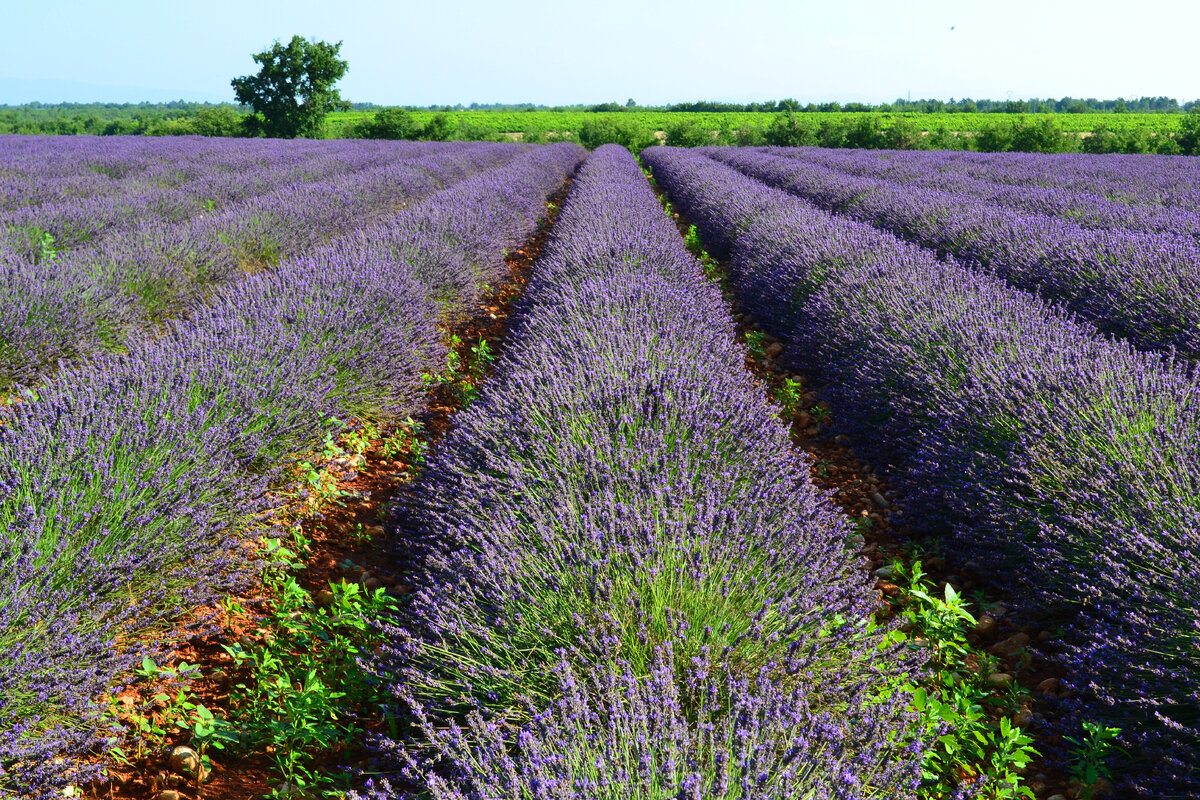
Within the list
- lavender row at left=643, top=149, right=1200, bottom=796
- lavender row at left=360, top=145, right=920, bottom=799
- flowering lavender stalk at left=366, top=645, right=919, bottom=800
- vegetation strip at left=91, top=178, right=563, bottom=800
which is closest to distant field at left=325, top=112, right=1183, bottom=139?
lavender row at left=643, top=149, right=1200, bottom=796

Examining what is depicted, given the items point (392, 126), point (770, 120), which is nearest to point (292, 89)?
point (392, 126)

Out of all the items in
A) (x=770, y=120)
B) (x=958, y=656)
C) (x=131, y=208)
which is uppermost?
(x=770, y=120)

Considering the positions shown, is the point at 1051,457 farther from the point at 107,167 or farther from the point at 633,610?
the point at 107,167

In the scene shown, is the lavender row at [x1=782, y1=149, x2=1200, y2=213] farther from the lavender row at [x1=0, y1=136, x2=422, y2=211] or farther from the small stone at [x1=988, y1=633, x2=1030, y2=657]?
the lavender row at [x1=0, y1=136, x2=422, y2=211]

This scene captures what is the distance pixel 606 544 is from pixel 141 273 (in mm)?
4768

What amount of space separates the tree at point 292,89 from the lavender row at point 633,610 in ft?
109

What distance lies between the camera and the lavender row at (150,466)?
5.20 feet

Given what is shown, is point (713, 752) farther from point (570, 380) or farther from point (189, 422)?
point (189, 422)

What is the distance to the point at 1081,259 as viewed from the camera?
15.9ft

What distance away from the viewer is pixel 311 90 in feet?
101

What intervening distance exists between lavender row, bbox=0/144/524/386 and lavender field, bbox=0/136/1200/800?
39 mm

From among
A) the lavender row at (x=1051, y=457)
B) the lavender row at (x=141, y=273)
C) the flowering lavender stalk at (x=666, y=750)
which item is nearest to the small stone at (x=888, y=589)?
the lavender row at (x=1051, y=457)

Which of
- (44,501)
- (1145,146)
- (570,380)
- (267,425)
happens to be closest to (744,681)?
(570,380)

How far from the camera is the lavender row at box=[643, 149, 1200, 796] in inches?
67.4
